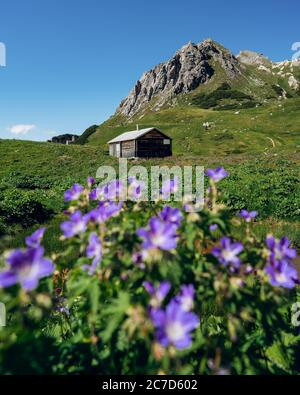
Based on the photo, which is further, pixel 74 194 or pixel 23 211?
pixel 23 211

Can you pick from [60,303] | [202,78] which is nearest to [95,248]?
[60,303]

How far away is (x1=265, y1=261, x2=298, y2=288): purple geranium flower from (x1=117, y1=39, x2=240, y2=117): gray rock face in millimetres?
156944

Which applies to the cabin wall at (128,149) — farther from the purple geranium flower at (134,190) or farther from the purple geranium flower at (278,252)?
the purple geranium flower at (278,252)

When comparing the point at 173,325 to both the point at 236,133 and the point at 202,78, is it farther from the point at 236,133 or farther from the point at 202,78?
the point at 202,78

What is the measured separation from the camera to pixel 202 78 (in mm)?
159125

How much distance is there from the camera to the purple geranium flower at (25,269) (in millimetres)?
1649

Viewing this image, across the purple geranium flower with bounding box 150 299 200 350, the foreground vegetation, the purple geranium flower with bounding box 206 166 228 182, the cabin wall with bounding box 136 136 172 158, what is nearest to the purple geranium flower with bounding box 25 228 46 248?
the foreground vegetation

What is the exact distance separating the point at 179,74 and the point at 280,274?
576 ft

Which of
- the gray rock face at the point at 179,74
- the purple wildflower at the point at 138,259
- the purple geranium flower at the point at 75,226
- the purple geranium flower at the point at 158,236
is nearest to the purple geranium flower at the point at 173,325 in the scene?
the purple geranium flower at the point at 158,236

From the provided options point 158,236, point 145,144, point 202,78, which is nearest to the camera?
point 158,236

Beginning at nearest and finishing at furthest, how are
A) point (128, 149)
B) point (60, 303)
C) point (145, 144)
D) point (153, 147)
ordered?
point (60, 303) → point (145, 144) → point (153, 147) → point (128, 149)
